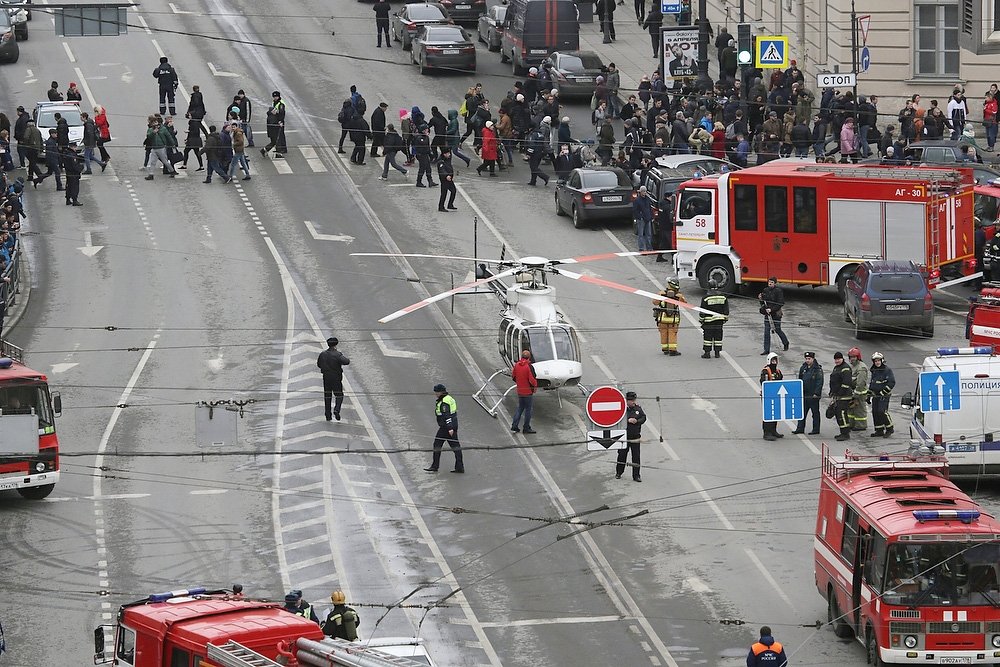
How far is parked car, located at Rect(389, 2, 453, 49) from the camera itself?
222 ft

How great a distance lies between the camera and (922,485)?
25781 mm

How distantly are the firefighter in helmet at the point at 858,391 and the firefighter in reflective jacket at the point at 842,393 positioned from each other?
11 centimetres

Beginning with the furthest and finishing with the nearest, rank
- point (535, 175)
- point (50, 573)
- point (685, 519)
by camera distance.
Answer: point (535, 175) < point (685, 519) < point (50, 573)

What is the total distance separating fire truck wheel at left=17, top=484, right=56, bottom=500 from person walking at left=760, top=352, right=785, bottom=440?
12.8 meters

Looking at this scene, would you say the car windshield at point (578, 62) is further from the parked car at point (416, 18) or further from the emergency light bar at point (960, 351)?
the emergency light bar at point (960, 351)

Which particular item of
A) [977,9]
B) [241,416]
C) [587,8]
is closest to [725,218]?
[977,9]

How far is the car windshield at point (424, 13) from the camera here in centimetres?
→ 6781

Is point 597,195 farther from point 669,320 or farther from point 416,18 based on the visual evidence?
point 416,18

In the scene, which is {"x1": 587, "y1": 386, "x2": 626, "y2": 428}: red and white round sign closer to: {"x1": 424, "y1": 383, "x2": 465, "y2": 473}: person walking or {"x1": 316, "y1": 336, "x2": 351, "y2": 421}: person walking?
{"x1": 424, "y1": 383, "x2": 465, "y2": 473}: person walking

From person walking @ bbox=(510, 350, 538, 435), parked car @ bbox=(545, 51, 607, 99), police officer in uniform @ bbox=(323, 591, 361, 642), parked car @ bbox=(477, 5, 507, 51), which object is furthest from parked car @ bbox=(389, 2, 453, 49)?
police officer in uniform @ bbox=(323, 591, 361, 642)

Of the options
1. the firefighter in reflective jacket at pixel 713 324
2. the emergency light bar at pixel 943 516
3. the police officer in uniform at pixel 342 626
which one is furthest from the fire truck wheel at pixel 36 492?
the emergency light bar at pixel 943 516

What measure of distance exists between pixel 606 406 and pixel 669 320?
32.8 feet

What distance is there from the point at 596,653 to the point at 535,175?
29876 millimetres

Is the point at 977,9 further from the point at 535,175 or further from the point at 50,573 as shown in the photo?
the point at 50,573
